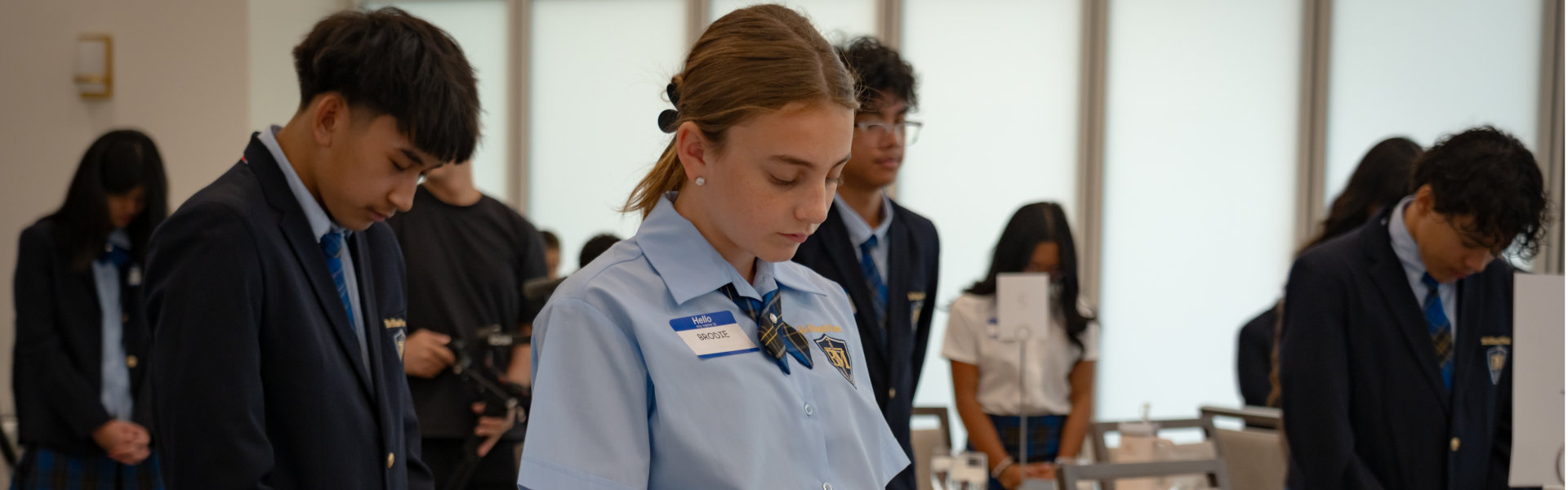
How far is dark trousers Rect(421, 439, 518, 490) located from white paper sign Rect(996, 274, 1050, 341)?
1.22 meters

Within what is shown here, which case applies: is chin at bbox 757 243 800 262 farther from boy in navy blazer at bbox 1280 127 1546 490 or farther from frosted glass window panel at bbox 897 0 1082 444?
frosted glass window panel at bbox 897 0 1082 444

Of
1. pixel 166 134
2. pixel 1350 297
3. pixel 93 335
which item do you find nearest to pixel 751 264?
pixel 1350 297

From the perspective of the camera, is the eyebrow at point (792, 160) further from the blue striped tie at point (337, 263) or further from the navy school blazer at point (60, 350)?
the navy school blazer at point (60, 350)

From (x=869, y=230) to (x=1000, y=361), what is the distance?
120cm

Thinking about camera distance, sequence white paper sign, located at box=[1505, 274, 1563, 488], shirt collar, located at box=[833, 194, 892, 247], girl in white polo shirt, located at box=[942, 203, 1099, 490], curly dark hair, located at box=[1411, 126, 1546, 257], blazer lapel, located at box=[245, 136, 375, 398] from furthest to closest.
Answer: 1. girl in white polo shirt, located at box=[942, 203, 1099, 490]
2. shirt collar, located at box=[833, 194, 892, 247]
3. curly dark hair, located at box=[1411, 126, 1546, 257]
4. white paper sign, located at box=[1505, 274, 1563, 488]
5. blazer lapel, located at box=[245, 136, 375, 398]

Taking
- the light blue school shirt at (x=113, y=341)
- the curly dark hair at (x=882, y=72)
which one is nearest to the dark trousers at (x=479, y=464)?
the light blue school shirt at (x=113, y=341)

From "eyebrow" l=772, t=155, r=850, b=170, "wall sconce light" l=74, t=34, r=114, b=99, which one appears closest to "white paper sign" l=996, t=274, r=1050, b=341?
"eyebrow" l=772, t=155, r=850, b=170

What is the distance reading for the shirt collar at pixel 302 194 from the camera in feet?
4.69

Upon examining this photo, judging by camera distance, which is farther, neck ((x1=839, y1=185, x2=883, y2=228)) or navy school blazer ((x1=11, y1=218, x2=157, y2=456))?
navy school blazer ((x1=11, y1=218, x2=157, y2=456))

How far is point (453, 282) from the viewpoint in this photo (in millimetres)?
2729

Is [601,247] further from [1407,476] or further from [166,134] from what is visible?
[166,134]

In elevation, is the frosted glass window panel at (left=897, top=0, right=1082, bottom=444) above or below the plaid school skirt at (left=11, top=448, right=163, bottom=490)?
above

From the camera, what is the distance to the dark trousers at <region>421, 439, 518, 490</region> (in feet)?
8.64

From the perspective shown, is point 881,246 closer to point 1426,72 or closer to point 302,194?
point 302,194
